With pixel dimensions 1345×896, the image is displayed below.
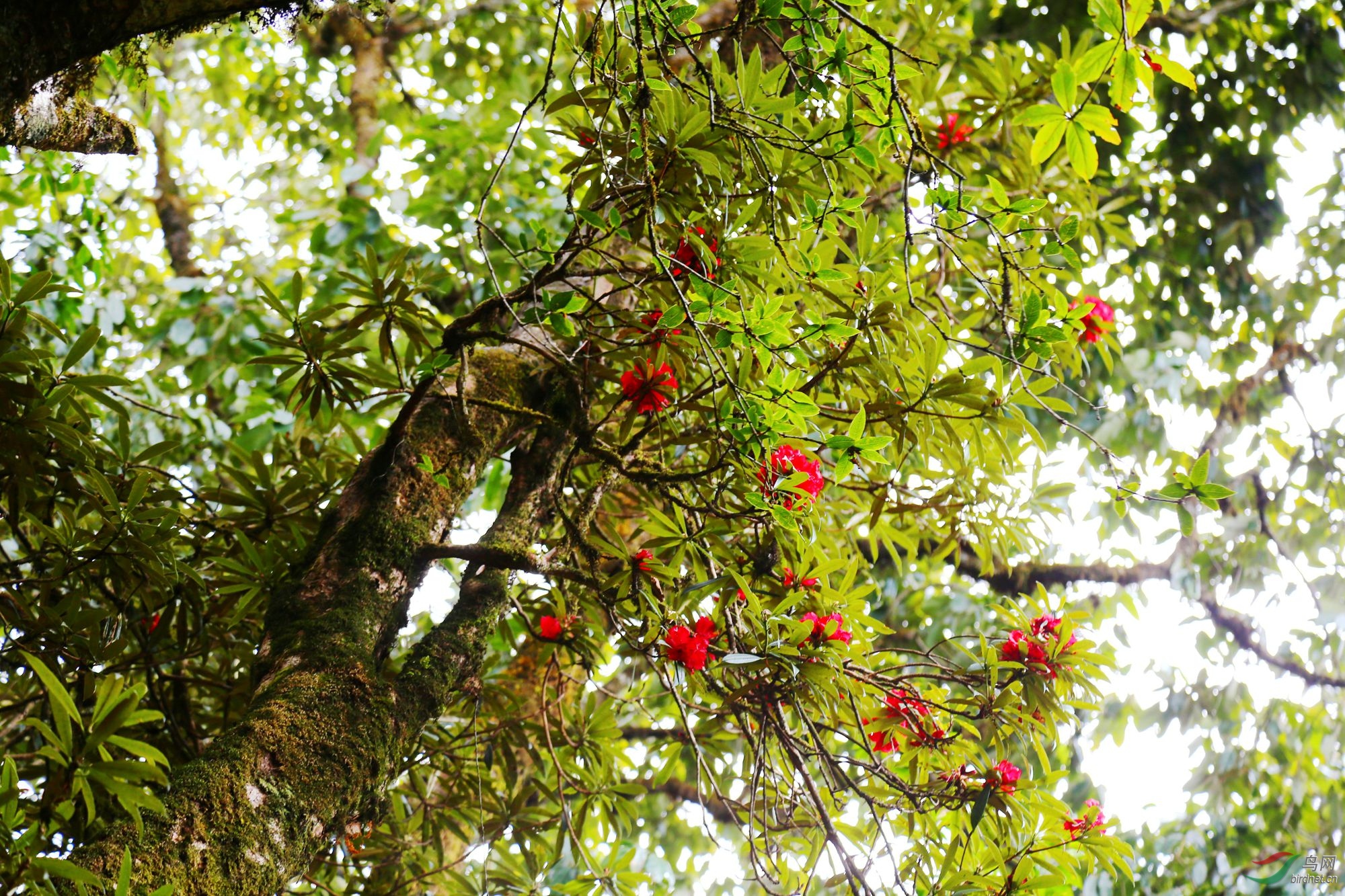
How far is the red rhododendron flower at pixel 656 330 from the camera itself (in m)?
1.47

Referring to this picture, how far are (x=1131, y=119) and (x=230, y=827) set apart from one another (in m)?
3.99

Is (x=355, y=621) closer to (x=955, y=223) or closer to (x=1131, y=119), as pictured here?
(x=955, y=223)

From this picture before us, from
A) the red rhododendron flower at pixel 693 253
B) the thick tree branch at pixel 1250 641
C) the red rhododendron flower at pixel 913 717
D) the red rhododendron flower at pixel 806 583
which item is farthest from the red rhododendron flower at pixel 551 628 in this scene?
the thick tree branch at pixel 1250 641

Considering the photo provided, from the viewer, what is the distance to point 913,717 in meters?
1.70

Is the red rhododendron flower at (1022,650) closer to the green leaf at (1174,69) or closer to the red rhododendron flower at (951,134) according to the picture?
the green leaf at (1174,69)

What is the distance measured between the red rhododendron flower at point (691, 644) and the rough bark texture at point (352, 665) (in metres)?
0.39

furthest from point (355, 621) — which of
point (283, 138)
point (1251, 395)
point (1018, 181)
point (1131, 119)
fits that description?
point (283, 138)

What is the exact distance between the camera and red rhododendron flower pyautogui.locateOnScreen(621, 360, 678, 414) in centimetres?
155

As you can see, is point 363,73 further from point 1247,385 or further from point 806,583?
point 1247,385

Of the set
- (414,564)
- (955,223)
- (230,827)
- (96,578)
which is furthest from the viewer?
(96,578)

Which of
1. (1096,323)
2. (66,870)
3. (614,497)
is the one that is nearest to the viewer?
(66,870)

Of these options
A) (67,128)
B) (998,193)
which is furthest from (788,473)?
(67,128)

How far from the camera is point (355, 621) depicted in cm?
143
